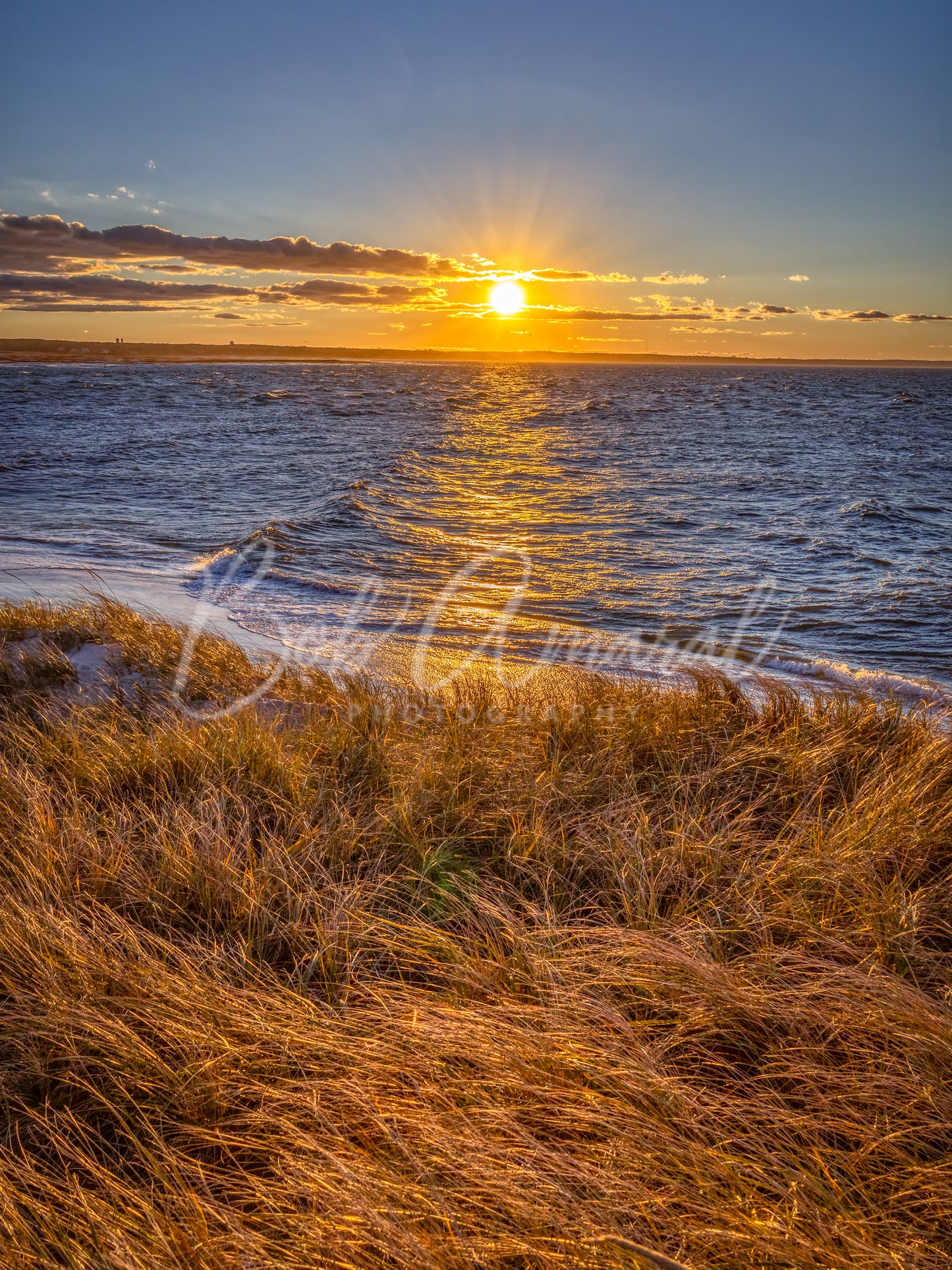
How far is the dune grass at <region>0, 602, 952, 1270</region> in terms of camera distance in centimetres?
177

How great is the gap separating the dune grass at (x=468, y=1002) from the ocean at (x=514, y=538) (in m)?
4.03

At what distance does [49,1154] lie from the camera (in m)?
2.09

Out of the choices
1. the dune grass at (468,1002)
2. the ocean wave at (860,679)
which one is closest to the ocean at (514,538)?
the ocean wave at (860,679)

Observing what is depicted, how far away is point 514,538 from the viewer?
1593 centimetres

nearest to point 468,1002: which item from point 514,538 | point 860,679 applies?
point 860,679

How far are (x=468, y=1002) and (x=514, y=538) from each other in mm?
13867

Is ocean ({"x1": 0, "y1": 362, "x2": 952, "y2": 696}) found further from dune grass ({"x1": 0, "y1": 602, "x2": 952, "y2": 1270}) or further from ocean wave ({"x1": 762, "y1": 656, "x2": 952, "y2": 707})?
dune grass ({"x1": 0, "y1": 602, "x2": 952, "y2": 1270})

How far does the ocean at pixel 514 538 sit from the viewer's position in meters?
9.79

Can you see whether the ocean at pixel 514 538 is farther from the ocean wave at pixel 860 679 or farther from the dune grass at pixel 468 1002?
→ the dune grass at pixel 468 1002

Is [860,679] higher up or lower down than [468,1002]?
lower down

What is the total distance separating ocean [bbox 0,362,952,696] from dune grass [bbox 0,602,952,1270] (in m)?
4.03

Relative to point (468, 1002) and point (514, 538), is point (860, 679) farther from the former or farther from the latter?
point (514, 538)

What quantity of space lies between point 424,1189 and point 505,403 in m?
64.4

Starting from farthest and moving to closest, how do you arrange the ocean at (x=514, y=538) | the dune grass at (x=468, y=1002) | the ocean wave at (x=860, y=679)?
the ocean at (x=514, y=538) → the ocean wave at (x=860, y=679) → the dune grass at (x=468, y=1002)
